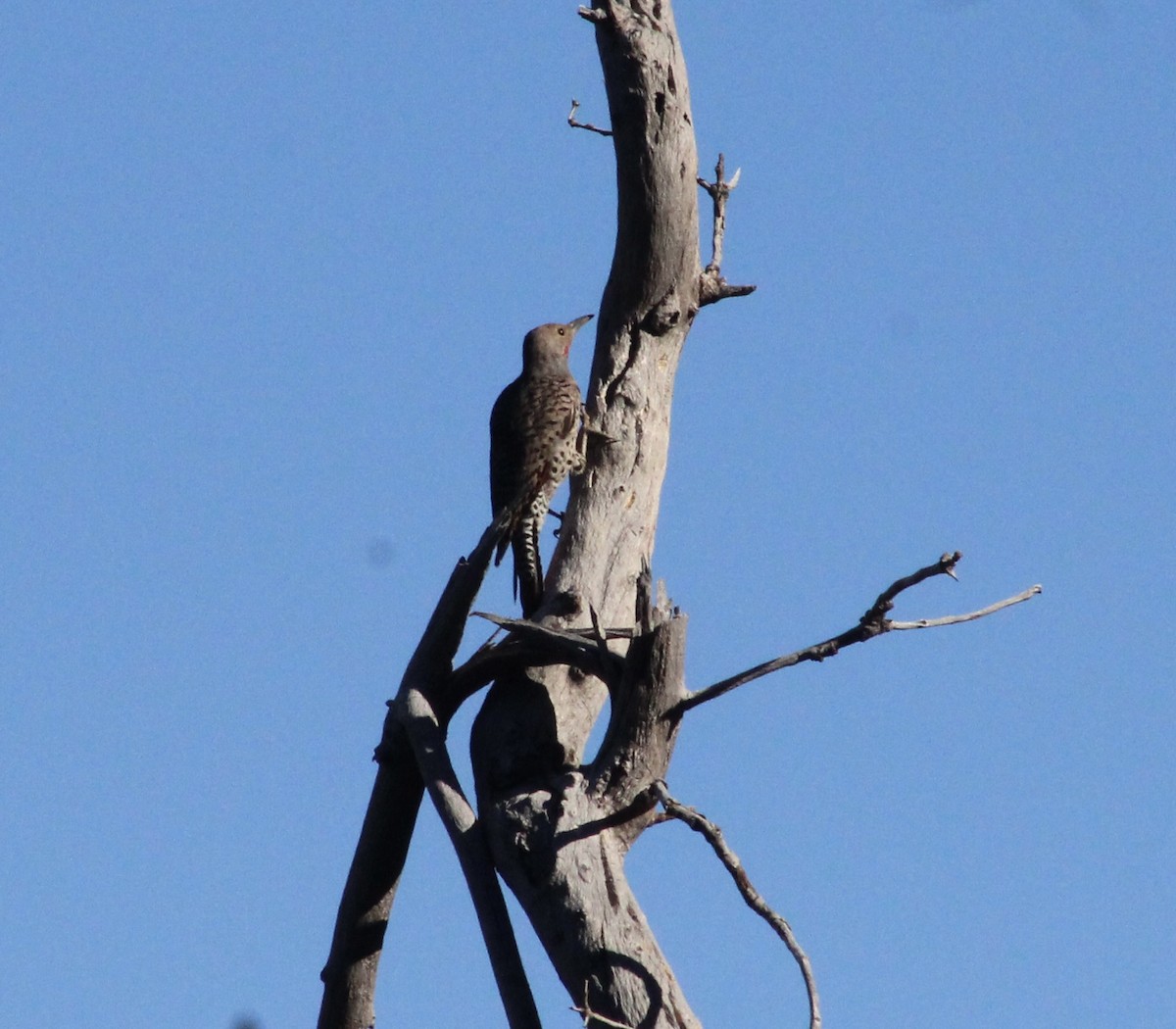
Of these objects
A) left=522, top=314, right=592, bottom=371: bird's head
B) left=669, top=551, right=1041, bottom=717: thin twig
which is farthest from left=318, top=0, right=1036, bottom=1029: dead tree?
left=522, top=314, right=592, bottom=371: bird's head

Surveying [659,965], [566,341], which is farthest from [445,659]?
[566,341]

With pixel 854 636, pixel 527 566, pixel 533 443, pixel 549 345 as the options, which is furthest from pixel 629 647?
pixel 549 345

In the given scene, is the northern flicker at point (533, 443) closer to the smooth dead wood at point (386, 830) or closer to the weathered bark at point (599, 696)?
the weathered bark at point (599, 696)

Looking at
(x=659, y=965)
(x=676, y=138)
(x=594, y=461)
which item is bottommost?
(x=659, y=965)

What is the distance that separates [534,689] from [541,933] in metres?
0.87

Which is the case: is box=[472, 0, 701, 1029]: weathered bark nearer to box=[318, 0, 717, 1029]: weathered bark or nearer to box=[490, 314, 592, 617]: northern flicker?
box=[318, 0, 717, 1029]: weathered bark

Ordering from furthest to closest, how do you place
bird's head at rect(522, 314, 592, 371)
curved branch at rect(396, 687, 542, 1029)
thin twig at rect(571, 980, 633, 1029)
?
1. bird's head at rect(522, 314, 592, 371)
2. curved branch at rect(396, 687, 542, 1029)
3. thin twig at rect(571, 980, 633, 1029)

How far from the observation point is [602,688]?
218 inches

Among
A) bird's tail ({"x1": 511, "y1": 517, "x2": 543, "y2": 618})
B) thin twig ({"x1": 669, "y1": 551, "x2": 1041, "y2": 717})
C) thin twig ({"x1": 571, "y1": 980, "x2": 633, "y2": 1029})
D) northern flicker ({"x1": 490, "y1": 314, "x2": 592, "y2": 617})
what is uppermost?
northern flicker ({"x1": 490, "y1": 314, "x2": 592, "y2": 617})

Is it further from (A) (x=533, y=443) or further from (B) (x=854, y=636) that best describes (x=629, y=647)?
(A) (x=533, y=443)

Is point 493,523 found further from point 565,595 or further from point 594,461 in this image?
point 594,461

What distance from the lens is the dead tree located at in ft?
15.1

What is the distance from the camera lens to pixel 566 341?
8.56 m

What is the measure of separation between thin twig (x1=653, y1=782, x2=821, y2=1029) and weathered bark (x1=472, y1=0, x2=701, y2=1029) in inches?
4.9
